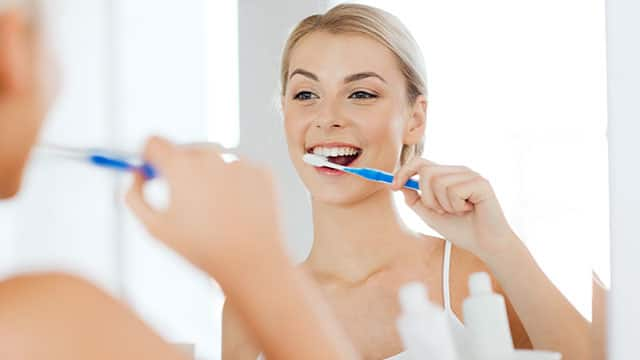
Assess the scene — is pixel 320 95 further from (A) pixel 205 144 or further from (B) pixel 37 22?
(B) pixel 37 22

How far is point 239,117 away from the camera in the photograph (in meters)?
0.68

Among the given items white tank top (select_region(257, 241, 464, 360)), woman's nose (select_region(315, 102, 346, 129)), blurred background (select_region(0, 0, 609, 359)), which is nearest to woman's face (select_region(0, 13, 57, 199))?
blurred background (select_region(0, 0, 609, 359))

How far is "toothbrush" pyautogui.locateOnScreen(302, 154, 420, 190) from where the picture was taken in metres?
0.69

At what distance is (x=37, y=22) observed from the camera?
20.1 inches

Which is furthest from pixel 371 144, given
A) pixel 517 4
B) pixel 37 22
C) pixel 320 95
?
pixel 37 22

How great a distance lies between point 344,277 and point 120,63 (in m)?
0.27

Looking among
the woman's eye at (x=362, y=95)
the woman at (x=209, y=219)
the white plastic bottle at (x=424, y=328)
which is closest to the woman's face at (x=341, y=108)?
the woman's eye at (x=362, y=95)

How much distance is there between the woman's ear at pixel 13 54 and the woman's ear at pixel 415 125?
0.35m

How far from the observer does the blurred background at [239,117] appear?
26.6 inches

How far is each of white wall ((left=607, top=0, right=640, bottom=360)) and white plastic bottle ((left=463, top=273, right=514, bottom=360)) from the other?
0.49ft

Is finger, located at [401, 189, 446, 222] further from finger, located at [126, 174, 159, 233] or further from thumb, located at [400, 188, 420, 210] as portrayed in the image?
finger, located at [126, 174, 159, 233]

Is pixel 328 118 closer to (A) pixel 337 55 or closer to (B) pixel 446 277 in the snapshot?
(A) pixel 337 55

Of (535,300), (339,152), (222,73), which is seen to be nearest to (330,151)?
(339,152)

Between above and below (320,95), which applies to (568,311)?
below
